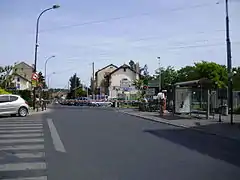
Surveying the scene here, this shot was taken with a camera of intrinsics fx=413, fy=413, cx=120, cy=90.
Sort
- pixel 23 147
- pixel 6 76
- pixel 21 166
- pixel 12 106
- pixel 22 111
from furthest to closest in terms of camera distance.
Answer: pixel 6 76
pixel 22 111
pixel 12 106
pixel 23 147
pixel 21 166

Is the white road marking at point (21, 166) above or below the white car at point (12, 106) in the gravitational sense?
below

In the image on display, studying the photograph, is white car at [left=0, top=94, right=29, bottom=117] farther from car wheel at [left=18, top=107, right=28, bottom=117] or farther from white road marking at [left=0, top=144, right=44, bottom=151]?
white road marking at [left=0, top=144, right=44, bottom=151]

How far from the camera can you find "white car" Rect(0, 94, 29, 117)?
2756 centimetres

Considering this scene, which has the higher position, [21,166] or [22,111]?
[22,111]

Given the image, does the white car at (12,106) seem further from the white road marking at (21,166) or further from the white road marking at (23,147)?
the white road marking at (21,166)

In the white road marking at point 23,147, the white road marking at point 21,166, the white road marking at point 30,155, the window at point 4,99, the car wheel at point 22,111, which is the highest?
the window at point 4,99

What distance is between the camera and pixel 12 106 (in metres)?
28.1

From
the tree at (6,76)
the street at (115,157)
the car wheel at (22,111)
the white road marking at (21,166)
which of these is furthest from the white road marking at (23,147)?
the tree at (6,76)

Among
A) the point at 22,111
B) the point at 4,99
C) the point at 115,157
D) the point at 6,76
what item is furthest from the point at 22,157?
the point at 6,76

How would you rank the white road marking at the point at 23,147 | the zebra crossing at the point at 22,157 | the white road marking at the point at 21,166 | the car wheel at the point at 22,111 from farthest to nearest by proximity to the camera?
the car wheel at the point at 22,111, the white road marking at the point at 23,147, the white road marking at the point at 21,166, the zebra crossing at the point at 22,157

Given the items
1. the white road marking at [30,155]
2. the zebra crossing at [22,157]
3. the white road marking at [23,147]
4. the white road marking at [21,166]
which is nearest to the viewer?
the zebra crossing at [22,157]

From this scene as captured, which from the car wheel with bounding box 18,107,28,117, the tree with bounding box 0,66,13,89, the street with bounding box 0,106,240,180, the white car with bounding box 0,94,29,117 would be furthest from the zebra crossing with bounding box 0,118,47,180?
the tree with bounding box 0,66,13,89

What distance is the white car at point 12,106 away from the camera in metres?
27.6

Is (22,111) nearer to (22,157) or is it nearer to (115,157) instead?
(22,157)
